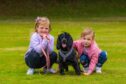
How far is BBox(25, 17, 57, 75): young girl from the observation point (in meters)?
10.8

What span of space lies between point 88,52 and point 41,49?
1008 millimetres

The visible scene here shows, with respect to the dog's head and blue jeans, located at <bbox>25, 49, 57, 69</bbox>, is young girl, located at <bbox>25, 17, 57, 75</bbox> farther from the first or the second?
the dog's head

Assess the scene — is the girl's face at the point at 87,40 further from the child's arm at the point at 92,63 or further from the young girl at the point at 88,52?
the child's arm at the point at 92,63

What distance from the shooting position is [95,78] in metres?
10.4

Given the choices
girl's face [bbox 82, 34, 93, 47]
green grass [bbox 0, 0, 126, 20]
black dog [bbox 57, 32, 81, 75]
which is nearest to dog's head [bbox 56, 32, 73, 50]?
black dog [bbox 57, 32, 81, 75]

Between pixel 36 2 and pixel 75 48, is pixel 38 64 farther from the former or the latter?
Answer: pixel 36 2

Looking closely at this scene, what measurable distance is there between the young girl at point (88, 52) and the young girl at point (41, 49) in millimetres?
564

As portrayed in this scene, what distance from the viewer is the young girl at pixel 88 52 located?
10.9 m

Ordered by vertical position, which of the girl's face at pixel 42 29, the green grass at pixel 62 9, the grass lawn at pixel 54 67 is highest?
the girl's face at pixel 42 29

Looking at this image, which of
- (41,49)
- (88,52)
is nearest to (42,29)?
(41,49)

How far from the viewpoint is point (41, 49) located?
10.8 meters

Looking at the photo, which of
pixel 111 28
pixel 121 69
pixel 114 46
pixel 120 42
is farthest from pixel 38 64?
pixel 111 28

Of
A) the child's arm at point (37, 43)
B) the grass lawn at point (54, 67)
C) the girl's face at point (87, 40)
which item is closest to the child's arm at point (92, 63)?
the grass lawn at point (54, 67)

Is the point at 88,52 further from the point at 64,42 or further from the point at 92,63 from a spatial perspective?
the point at 64,42
